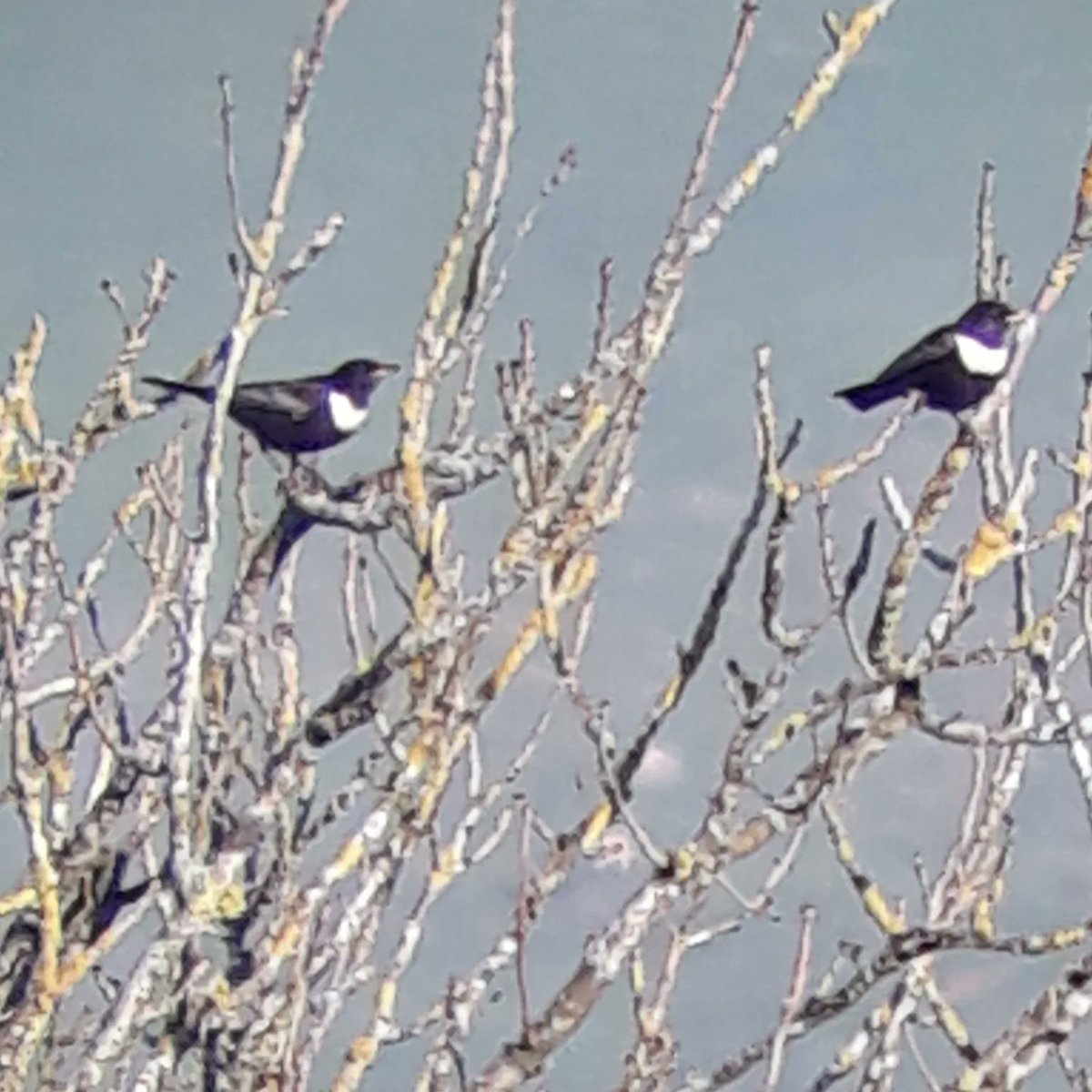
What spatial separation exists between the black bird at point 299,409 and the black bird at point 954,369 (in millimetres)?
1427

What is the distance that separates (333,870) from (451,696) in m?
0.37

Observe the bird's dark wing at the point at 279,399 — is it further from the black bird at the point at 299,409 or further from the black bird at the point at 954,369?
the black bird at the point at 954,369

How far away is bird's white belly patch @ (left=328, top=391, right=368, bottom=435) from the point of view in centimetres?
584

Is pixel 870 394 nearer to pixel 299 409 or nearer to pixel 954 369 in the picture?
pixel 954 369

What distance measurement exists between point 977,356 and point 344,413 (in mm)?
1895

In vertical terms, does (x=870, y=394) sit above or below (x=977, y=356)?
above

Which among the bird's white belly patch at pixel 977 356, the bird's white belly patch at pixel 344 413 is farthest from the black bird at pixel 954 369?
the bird's white belly patch at pixel 344 413

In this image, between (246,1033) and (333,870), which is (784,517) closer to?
(333,870)

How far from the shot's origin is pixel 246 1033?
133 inches

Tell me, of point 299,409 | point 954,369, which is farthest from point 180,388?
point 954,369

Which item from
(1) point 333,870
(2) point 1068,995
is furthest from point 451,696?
(2) point 1068,995

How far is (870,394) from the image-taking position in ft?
19.1

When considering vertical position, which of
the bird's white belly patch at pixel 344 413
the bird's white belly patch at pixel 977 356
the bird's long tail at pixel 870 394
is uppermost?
the bird's white belly patch at pixel 344 413

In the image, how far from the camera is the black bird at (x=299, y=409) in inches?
202
